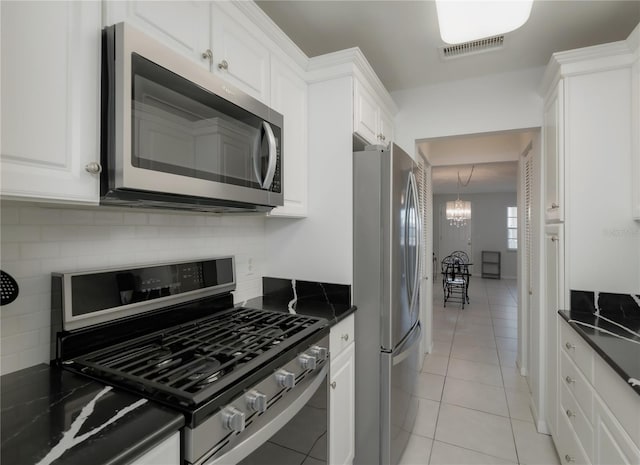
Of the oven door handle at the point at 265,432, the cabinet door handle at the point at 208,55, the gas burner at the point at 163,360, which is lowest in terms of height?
the oven door handle at the point at 265,432

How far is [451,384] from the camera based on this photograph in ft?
9.54

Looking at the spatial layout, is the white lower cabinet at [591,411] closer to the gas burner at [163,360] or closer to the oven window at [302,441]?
Result: the oven window at [302,441]

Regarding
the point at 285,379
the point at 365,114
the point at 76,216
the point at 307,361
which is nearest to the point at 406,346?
the point at 307,361

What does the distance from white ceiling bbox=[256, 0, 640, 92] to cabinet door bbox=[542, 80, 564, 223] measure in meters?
0.35

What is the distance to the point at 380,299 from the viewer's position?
1.80 m

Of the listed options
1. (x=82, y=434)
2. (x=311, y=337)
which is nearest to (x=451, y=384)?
(x=311, y=337)

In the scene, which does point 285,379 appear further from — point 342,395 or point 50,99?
point 50,99

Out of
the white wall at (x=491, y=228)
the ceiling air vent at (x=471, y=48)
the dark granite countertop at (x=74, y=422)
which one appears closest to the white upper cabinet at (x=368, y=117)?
the ceiling air vent at (x=471, y=48)

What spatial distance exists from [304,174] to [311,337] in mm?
1002

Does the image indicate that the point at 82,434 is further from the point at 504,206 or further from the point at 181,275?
the point at 504,206

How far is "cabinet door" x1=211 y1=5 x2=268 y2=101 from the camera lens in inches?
52.1

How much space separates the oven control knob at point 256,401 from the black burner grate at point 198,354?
0.22 ft

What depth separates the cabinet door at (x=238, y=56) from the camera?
1324mm

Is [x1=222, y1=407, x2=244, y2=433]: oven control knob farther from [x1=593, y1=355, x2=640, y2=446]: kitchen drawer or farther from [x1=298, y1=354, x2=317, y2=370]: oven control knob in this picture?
[x1=593, y1=355, x2=640, y2=446]: kitchen drawer
